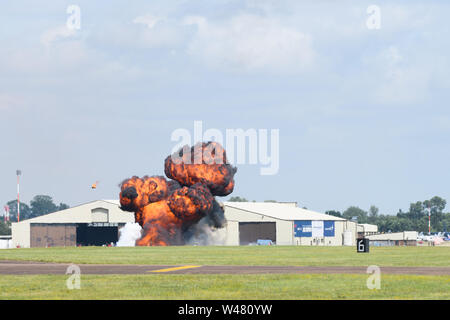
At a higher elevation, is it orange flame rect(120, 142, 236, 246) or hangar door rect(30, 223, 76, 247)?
orange flame rect(120, 142, 236, 246)

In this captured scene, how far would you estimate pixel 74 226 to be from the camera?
543 ft

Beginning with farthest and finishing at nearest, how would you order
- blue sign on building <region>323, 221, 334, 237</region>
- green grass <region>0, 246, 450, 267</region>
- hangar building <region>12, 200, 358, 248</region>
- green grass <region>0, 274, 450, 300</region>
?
blue sign on building <region>323, 221, 334, 237</region>
hangar building <region>12, 200, 358, 248</region>
green grass <region>0, 246, 450, 267</region>
green grass <region>0, 274, 450, 300</region>

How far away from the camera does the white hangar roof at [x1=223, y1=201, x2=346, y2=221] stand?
155m

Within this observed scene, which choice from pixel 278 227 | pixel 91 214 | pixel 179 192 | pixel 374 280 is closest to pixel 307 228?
pixel 278 227

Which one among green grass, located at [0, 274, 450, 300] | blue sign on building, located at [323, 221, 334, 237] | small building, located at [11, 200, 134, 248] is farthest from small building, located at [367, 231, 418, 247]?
green grass, located at [0, 274, 450, 300]

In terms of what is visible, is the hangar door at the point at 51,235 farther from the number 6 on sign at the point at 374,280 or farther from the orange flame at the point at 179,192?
the number 6 on sign at the point at 374,280

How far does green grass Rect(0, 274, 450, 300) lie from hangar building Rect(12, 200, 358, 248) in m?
114

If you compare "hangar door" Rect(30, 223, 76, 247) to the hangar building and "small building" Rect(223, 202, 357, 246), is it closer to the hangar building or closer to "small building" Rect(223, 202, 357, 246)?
the hangar building

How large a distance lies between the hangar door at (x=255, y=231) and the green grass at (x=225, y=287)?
114m
